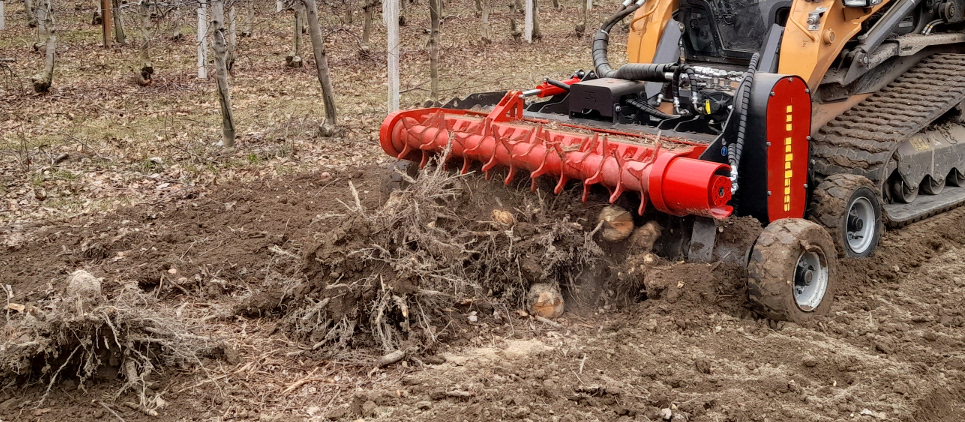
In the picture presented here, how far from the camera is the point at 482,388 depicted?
3990 millimetres

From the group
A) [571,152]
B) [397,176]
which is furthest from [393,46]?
[571,152]

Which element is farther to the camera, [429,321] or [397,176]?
[397,176]

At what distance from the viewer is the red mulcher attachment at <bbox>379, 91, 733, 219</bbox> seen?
15.2ft

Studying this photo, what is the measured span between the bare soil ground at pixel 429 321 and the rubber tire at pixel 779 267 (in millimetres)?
122

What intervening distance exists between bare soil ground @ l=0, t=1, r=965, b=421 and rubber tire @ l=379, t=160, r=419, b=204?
479mm

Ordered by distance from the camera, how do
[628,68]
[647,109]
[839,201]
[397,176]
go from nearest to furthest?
[839,201] → [647,109] → [628,68] → [397,176]

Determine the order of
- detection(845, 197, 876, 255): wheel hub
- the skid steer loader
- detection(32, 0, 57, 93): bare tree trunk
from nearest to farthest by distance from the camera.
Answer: the skid steer loader → detection(845, 197, 876, 255): wheel hub → detection(32, 0, 57, 93): bare tree trunk

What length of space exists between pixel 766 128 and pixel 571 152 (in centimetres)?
117

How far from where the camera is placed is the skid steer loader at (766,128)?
4.87 metres

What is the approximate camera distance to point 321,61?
10.0 m

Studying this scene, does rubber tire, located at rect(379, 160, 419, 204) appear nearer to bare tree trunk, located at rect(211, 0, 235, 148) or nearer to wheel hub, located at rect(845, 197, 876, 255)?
wheel hub, located at rect(845, 197, 876, 255)

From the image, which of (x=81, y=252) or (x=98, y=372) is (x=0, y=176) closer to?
(x=81, y=252)

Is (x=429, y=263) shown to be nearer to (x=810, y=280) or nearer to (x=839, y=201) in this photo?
(x=810, y=280)

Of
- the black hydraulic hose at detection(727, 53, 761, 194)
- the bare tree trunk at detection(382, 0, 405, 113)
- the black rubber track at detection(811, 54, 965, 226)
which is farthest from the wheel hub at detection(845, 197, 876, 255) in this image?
the bare tree trunk at detection(382, 0, 405, 113)
